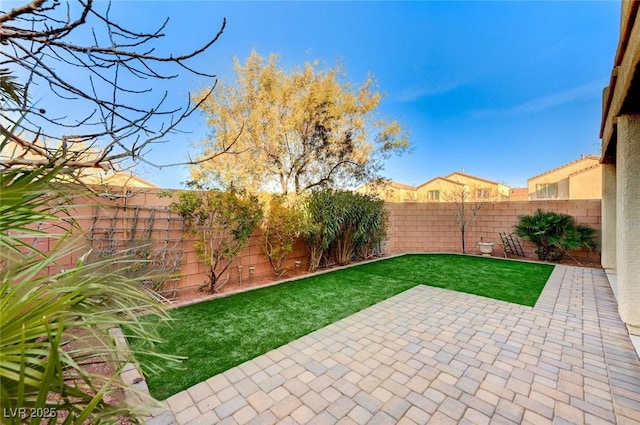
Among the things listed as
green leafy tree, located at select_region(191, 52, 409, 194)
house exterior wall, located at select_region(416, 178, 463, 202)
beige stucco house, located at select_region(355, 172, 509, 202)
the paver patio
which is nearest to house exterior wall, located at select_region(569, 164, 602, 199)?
beige stucco house, located at select_region(355, 172, 509, 202)

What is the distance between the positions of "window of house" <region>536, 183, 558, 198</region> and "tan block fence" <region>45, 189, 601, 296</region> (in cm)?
1594

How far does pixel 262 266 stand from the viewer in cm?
679

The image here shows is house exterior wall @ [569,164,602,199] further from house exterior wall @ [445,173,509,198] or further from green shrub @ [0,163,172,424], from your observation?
green shrub @ [0,163,172,424]

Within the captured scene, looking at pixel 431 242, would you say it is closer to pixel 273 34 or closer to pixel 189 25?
pixel 273 34

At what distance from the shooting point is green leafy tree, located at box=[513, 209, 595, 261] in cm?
804

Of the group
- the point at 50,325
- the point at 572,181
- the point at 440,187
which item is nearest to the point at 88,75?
the point at 50,325

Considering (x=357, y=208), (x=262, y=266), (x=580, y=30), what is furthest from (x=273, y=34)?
(x=580, y=30)

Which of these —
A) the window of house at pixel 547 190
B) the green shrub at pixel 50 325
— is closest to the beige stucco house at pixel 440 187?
the window of house at pixel 547 190

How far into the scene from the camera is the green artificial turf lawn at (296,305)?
3.04m

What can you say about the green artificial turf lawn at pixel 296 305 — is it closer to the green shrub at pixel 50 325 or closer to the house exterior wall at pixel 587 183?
the green shrub at pixel 50 325

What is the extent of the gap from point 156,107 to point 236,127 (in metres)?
10.8

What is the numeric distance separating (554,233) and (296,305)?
28.4 feet

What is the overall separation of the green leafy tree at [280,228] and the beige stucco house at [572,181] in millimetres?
16476

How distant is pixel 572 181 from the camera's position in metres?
17.8
